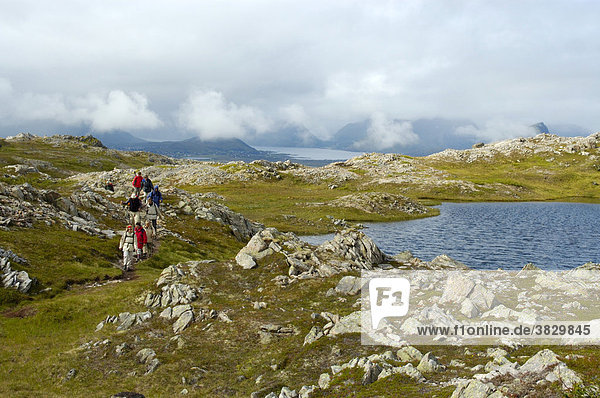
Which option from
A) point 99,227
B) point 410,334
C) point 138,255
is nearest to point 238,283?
point 138,255

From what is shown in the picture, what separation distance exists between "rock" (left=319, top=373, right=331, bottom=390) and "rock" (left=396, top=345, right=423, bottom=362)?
3783 mm

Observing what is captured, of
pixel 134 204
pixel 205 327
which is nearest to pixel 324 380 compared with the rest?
pixel 205 327

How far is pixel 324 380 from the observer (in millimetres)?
17281

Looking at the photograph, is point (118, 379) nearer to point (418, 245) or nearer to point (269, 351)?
point (269, 351)

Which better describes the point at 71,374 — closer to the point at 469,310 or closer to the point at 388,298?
the point at 388,298

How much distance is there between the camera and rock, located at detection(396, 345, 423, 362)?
17.3 metres

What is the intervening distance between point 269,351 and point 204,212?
56.0m

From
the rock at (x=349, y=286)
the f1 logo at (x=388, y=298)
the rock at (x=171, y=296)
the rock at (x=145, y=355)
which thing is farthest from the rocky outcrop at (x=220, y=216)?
the rock at (x=145, y=355)

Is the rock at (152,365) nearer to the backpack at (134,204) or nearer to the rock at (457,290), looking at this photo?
the backpack at (134,204)

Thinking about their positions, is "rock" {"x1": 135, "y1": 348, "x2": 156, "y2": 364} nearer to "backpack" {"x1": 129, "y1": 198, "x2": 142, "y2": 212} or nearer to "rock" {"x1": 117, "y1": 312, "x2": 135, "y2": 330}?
"rock" {"x1": 117, "y1": 312, "x2": 135, "y2": 330}

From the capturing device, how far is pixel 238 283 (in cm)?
3441

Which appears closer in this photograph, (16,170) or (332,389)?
(332,389)

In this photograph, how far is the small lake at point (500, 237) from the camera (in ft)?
232

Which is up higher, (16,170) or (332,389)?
(16,170)
